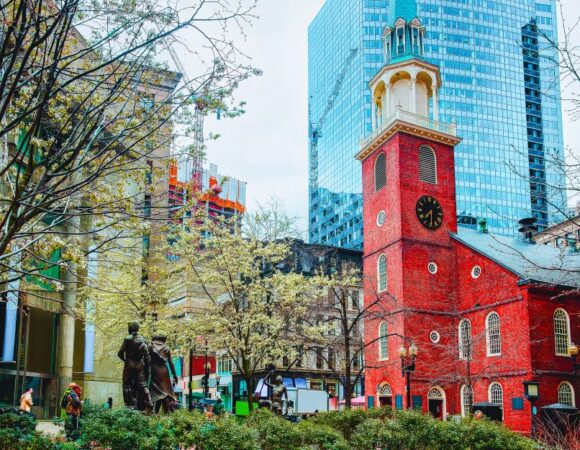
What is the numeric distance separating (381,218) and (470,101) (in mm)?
76627

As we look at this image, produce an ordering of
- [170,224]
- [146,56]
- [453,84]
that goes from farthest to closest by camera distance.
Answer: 1. [453,84]
2. [170,224]
3. [146,56]

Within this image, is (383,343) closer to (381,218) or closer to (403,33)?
(381,218)

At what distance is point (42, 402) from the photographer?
30406mm

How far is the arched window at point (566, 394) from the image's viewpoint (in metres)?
34.6

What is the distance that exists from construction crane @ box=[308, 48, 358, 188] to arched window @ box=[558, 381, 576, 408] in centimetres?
9536

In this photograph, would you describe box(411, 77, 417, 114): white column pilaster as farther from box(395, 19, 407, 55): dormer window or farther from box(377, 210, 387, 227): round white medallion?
box(377, 210, 387, 227): round white medallion

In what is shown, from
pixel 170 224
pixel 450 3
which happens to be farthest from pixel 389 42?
pixel 450 3

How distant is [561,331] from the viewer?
36.4m

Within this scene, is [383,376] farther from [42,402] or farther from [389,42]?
[389,42]

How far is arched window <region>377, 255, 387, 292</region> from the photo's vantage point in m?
40.2

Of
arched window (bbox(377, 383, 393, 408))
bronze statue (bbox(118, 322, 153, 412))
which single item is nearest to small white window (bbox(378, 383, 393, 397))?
arched window (bbox(377, 383, 393, 408))

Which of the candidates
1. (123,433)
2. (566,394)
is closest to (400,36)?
(566,394)

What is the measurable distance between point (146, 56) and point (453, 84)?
10862cm

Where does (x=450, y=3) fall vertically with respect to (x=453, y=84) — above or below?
above
